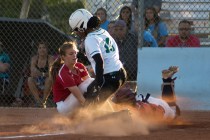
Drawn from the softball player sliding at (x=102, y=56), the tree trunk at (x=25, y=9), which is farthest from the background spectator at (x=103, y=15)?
the softball player sliding at (x=102, y=56)

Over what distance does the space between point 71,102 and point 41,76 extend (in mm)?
3513

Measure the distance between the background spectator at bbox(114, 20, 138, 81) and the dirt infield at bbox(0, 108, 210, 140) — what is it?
1.44 meters

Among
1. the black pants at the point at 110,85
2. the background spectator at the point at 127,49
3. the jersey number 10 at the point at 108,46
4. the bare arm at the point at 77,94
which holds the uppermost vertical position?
the jersey number 10 at the point at 108,46

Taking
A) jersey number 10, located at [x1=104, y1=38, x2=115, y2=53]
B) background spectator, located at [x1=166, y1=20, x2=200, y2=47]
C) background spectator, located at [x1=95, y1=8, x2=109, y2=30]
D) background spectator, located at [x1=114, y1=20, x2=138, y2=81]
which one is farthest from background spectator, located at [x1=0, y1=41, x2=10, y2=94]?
jersey number 10, located at [x1=104, y1=38, x2=115, y2=53]

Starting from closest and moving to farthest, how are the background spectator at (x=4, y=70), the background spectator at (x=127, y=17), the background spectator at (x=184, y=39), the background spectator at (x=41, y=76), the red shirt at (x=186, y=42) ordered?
the background spectator at (x=184, y=39)
the red shirt at (x=186, y=42)
the background spectator at (x=41, y=76)
the background spectator at (x=127, y=17)
the background spectator at (x=4, y=70)

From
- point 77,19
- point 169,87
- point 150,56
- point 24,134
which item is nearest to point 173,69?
point 169,87

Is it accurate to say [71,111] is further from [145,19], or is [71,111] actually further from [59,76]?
[145,19]

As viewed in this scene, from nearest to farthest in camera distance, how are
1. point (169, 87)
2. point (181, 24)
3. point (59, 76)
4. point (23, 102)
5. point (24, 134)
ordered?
point (24, 134) → point (59, 76) → point (169, 87) → point (181, 24) → point (23, 102)

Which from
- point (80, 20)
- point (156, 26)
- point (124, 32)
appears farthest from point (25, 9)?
point (80, 20)

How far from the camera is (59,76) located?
8781 millimetres

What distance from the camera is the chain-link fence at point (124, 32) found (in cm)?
1177

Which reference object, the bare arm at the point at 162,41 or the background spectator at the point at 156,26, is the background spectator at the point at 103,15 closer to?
the background spectator at the point at 156,26

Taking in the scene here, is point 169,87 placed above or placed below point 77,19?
below

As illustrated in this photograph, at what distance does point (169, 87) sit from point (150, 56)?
1762 mm
